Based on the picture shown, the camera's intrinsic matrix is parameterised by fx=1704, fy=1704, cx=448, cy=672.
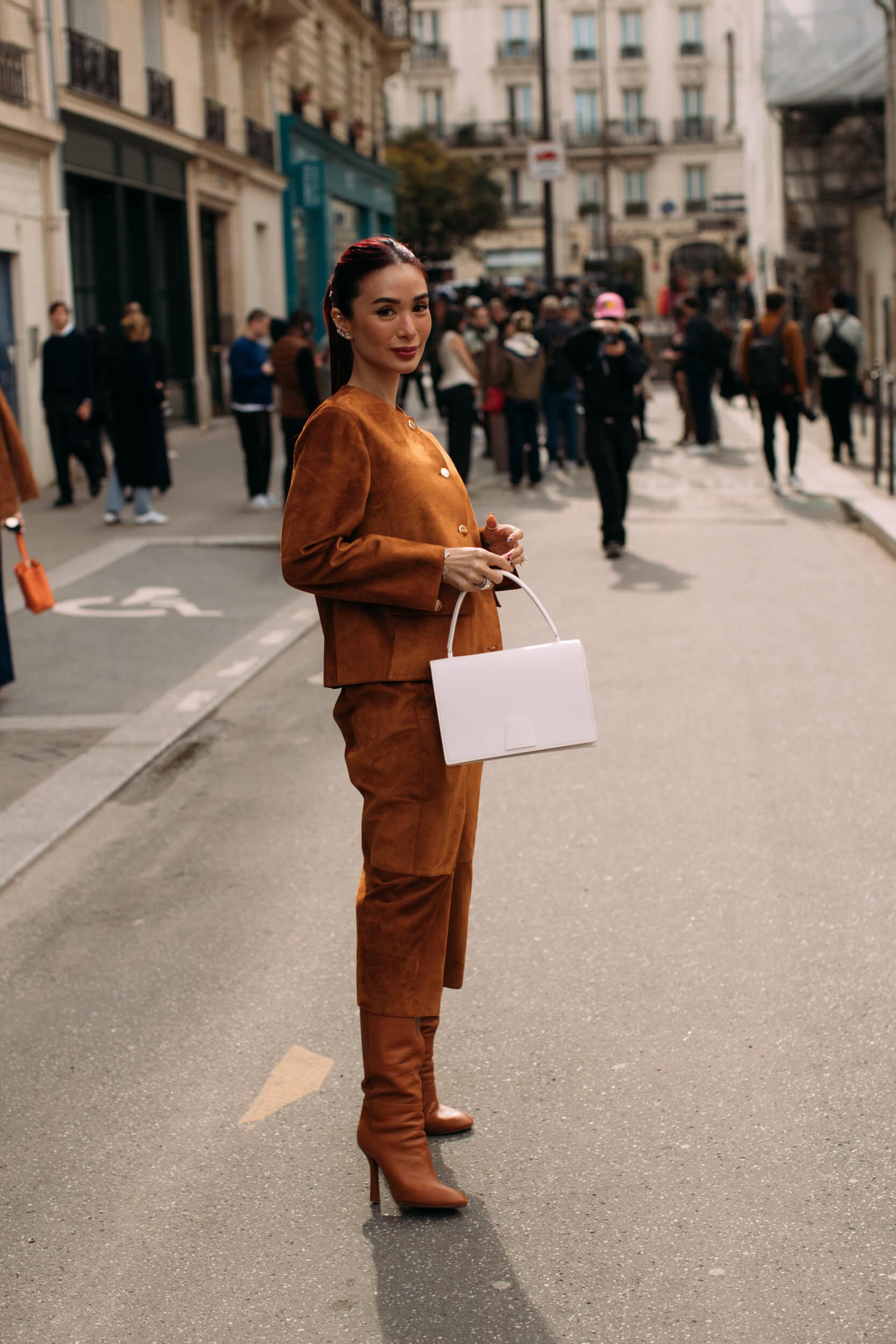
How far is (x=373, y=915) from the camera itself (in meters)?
3.30

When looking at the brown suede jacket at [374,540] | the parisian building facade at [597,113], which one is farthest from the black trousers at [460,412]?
the parisian building facade at [597,113]

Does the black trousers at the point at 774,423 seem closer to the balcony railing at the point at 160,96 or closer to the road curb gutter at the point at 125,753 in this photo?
the road curb gutter at the point at 125,753

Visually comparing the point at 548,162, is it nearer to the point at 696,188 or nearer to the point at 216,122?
the point at 216,122

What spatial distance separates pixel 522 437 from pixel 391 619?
540 inches

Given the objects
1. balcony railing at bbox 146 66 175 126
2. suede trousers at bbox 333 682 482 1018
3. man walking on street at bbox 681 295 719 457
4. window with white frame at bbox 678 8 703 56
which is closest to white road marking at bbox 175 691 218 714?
suede trousers at bbox 333 682 482 1018

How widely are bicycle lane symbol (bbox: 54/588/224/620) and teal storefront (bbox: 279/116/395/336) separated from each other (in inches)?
681

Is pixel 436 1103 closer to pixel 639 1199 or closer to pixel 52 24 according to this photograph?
pixel 639 1199

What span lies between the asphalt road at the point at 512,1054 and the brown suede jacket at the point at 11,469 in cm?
139

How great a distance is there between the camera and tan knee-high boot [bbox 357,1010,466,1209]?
3230 millimetres

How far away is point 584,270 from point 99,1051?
74.0m

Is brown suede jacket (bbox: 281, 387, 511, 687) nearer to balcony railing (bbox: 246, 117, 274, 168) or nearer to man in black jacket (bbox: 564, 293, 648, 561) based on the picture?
man in black jacket (bbox: 564, 293, 648, 561)

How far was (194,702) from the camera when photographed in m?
8.11

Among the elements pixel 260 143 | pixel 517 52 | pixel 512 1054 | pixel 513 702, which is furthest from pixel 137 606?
pixel 517 52

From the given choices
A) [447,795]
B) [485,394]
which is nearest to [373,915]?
[447,795]
